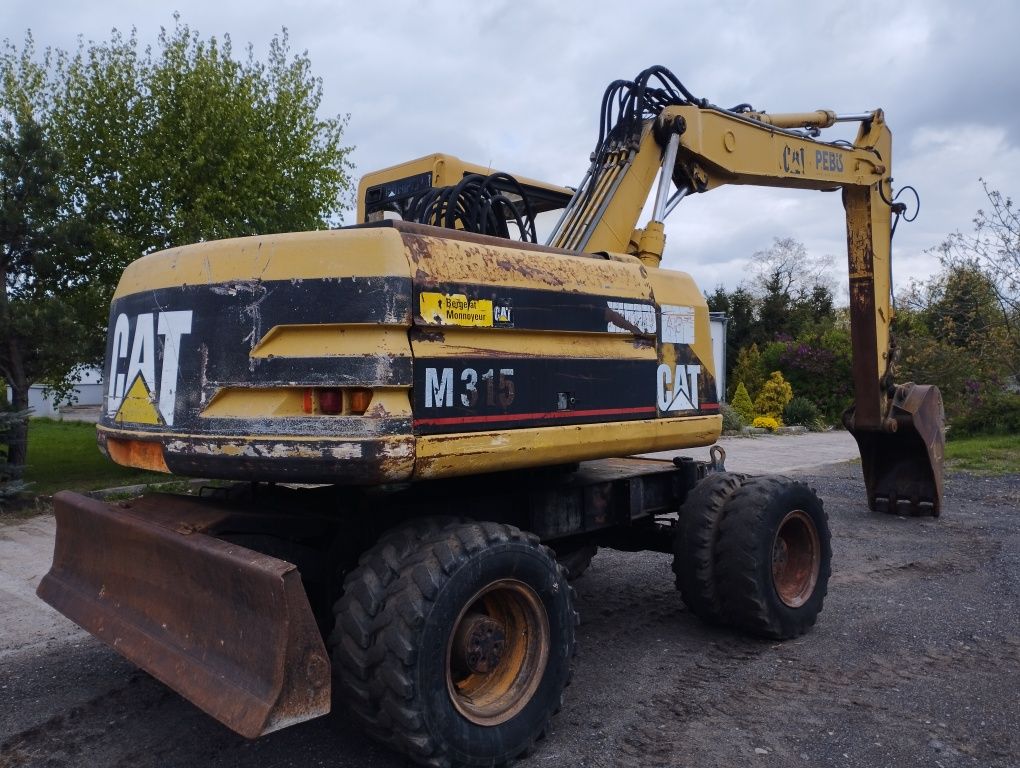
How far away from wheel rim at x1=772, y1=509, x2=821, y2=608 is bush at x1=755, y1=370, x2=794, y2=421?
60.7ft

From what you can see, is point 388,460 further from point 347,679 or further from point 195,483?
point 195,483

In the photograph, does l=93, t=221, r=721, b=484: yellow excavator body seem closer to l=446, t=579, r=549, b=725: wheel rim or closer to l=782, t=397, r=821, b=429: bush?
l=446, t=579, r=549, b=725: wheel rim

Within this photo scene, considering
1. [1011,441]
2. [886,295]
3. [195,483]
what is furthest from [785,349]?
[195,483]

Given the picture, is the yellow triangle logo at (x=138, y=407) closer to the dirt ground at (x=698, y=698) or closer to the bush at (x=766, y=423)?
the dirt ground at (x=698, y=698)

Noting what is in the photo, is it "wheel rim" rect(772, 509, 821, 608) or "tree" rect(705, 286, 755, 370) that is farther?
"tree" rect(705, 286, 755, 370)

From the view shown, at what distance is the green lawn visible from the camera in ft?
35.1

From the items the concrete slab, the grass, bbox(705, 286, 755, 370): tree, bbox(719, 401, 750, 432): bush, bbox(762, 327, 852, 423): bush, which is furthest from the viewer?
bbox(705, 286, 755, 370): tree

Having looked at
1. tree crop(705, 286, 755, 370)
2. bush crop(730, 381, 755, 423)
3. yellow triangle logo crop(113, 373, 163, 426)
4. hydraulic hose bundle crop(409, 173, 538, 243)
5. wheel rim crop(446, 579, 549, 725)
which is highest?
tree crop(705, 286, 755, 370)

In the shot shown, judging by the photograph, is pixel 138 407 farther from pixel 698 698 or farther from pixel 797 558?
pixel 797 558

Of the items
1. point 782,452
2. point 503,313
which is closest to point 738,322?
point 782,452

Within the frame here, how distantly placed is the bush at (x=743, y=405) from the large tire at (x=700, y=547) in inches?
726

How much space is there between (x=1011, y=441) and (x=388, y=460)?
16.0 m

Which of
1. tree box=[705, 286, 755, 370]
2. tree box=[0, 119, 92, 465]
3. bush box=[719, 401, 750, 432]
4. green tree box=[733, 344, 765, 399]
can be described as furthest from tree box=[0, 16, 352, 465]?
tree box=[705, 286, 755, 370]

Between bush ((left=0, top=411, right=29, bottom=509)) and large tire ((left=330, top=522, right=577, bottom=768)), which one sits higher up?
bush ((left=0, top=411, right=29, bottom=509))
